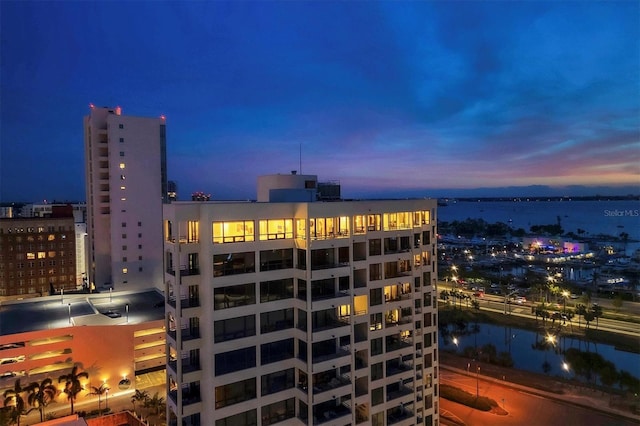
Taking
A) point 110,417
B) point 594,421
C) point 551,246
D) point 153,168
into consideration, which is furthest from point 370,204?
point 551,246

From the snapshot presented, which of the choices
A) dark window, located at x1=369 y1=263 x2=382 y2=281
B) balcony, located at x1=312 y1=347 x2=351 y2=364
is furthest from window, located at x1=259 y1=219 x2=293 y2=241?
balcony, located at x1=312 y1=347 x2=351 y2=364

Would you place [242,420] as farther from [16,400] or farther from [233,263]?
[16,400]

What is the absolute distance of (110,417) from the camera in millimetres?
35938

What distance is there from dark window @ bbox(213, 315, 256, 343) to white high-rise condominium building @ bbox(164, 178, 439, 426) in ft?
0.20

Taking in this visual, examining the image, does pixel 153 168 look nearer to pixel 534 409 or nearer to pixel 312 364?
pixel 312 364

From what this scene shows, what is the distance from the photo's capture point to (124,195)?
6400cm

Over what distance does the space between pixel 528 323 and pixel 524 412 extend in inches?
1496

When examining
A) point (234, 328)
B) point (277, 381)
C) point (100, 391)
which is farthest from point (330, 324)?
point (100, 391)

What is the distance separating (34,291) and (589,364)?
10553cm

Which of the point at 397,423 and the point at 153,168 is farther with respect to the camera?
the point at 153,168

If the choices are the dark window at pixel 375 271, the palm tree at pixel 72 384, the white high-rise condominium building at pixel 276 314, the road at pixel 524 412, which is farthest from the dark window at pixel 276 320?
the palm tree at pixel 72 384

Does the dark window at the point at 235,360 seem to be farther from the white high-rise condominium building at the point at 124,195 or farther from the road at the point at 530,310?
the road at the point at 530,310

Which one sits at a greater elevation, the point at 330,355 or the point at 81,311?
the point at 330,355

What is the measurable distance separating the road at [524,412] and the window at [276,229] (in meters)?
29.1
